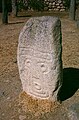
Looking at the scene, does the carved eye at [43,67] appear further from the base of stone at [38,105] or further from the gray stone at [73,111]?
the gray stone at [73,111]

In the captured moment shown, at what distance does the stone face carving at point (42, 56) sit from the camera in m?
4.77

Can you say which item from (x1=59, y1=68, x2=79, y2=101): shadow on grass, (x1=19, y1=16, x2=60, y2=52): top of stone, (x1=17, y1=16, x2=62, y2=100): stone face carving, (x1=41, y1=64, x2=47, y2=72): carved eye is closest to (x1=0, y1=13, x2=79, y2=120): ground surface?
(x1=59, y1=68, x2=79, y2=101): shadow on grass

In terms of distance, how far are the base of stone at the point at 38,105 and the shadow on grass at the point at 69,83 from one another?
1.36 ft

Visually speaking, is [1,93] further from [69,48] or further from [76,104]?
[69,48]

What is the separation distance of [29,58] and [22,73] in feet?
1.15

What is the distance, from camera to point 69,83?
611cm

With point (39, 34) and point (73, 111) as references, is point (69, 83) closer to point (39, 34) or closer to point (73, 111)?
point (73, 111)

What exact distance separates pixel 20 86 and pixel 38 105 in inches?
44.2

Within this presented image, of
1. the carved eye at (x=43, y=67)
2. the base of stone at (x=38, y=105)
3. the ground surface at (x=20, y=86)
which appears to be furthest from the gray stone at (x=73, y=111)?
Answer: the carved eye at (x=43, y=67)

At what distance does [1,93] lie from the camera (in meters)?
5.95

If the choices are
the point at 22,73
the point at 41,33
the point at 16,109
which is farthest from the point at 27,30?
the point at 16,109

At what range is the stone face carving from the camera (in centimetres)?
477

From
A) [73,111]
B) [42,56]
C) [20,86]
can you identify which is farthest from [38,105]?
[20,86]

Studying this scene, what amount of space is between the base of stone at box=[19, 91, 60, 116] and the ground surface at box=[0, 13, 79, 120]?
0.18 ft
